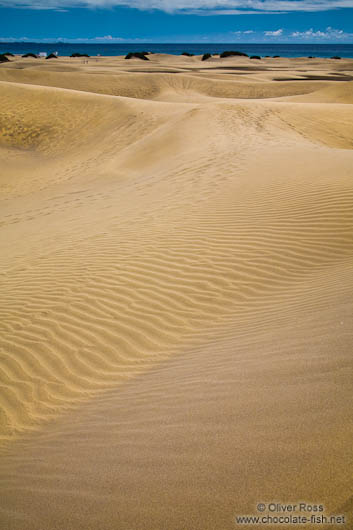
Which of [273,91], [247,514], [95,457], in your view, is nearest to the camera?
[247,514]

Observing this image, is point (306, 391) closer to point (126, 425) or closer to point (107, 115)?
point (126, 425)

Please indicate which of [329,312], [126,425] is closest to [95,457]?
[126,425]

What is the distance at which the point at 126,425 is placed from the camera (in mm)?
2832

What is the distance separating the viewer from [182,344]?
4.12m

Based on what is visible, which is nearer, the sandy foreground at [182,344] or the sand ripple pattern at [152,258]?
the sandy foreground at [182,344]

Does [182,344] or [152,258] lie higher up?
[152,258]

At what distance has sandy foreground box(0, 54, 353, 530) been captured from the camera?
2055 millimetres

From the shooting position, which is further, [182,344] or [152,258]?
[152,258]

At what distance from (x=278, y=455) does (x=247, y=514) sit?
344mm

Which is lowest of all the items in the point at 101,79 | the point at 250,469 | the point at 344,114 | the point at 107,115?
the point at 250,469

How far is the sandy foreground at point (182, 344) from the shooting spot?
2.05 m

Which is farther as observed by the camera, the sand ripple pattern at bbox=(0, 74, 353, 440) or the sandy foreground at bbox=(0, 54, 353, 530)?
the sand ripple pattern at bbox=(0, 74, 353, 440)

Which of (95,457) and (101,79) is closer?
(95,457)

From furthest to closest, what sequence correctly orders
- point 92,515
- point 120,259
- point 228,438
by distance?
point 120,259, point 228,438, point 92,515
